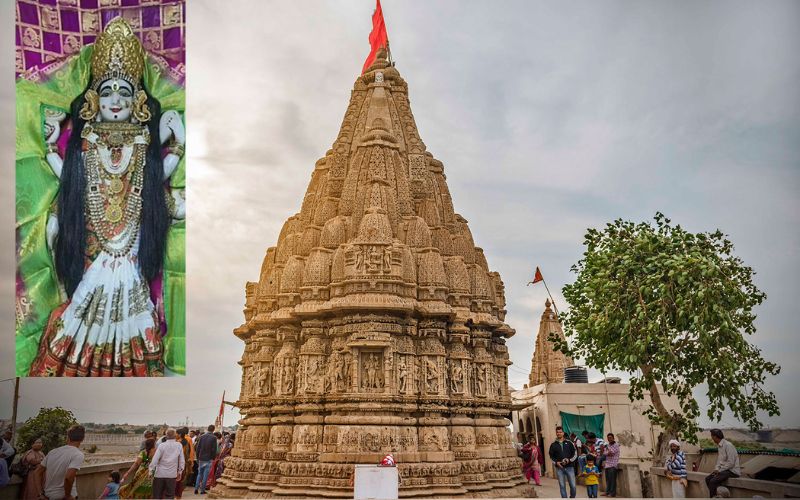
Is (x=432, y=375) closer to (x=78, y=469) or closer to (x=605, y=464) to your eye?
(x=605, y=464)

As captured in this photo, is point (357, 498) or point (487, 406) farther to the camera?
point (487, 406)

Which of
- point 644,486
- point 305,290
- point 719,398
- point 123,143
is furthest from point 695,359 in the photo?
point 123,143

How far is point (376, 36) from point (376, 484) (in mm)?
18012

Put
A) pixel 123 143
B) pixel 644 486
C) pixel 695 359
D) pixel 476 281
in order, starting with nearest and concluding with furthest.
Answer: pixel 123 143 → pixel 695 359 → pixel 644 486 → pixel 476 281

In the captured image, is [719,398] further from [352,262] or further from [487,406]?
[352,262]

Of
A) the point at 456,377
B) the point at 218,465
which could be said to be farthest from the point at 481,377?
the point at 218,465

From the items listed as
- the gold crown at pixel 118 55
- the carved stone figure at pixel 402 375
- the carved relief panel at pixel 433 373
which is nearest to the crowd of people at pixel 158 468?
the carved stone figure at pixel 402 375

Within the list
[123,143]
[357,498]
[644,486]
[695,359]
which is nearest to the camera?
[357,498]

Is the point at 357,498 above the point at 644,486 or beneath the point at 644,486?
above

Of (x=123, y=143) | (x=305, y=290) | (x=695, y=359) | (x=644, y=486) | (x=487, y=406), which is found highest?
(x=123, y=143)

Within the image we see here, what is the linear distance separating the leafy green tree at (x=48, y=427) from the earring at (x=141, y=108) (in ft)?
73.9

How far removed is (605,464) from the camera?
1561 cm

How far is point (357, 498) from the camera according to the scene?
9930 millimetres

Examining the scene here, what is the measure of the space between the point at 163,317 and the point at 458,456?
30.4ft
